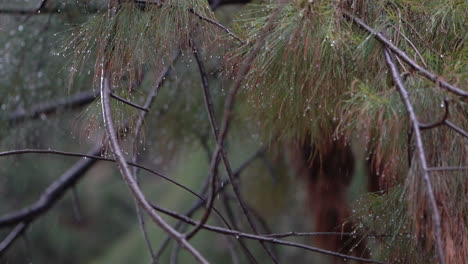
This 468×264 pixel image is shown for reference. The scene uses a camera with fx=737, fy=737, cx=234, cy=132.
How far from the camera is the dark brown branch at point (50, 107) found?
287 cm

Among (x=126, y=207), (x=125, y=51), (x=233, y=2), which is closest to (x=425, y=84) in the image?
(x=125, y=51)

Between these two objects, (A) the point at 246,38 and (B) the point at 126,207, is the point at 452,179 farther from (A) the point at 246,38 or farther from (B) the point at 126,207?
(B) the point at 126,207

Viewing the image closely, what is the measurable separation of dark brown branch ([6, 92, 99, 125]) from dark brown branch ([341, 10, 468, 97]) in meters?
A: 1.48

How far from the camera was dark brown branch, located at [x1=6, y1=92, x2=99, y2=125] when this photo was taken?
287cm

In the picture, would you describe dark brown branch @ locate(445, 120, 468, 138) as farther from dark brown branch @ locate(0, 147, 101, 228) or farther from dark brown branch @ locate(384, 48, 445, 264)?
dark brown branch @ locate(0, 147, 101, 228)

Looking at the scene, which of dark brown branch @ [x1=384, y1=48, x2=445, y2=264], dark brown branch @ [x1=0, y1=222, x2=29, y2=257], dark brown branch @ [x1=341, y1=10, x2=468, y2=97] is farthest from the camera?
dark brown branch @ [x1=0, y1=222, x2=29, y2=257]

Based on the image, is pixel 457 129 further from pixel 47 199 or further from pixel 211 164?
pixel 47 199

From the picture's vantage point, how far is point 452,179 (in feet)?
4.15

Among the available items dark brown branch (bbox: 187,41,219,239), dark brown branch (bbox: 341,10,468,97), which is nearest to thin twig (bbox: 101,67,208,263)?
dark brown branch (bbox: 187,41,219,239)

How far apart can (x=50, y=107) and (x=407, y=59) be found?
1956mm

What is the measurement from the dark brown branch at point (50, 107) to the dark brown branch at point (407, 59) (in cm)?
148

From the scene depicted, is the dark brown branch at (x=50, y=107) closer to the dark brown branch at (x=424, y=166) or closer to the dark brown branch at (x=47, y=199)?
the dark brown branch at (x=47, y=199)

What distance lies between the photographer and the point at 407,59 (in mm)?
1364

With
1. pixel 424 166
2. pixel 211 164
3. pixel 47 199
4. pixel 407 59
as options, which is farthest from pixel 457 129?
pixel 47 199
